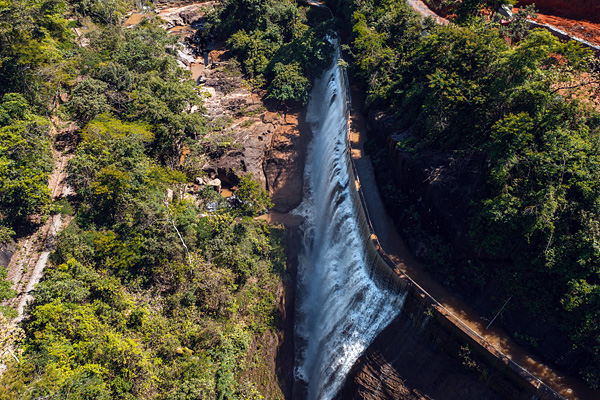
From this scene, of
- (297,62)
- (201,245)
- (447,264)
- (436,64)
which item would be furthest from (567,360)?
(297,62)

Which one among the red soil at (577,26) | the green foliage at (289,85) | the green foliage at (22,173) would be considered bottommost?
the green foliage at (22,173)

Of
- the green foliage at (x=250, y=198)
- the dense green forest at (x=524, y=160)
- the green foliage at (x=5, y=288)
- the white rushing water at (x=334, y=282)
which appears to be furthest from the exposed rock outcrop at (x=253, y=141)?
the green foliage at (x=5, y=288)

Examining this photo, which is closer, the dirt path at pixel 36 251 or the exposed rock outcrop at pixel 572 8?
the dirt path at pixel 36 251

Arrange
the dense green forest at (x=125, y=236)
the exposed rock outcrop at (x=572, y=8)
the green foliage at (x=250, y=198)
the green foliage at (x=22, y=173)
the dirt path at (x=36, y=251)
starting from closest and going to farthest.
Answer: the dense green forest at (x=125, y=236)
the dirt path at (x=36, y=251)
the green foliage at (x=22, y=173)
the exposed rock outcrop at (x=572, y=8)
the green foliage at (x=250, y=198)

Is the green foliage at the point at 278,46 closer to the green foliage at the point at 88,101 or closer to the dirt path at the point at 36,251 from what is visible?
the green foliage at the point at 88,101

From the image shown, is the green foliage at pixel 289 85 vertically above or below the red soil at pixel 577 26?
below

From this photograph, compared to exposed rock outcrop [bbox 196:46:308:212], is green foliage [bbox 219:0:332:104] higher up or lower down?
higher up

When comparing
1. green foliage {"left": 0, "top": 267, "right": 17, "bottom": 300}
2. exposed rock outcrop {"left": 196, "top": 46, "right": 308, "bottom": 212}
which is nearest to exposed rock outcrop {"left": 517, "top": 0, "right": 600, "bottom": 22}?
exposed rock outcrop {"left": 196, "top": 46, "right": 308, "bottom": 212}

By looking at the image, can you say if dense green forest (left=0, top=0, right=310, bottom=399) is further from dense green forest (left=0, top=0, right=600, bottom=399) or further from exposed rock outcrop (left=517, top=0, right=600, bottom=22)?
exposed rock outcrop (left=517, top=0, right=600, bottom=22)
